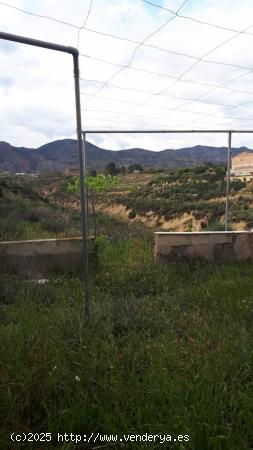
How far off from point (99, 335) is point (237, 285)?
2134 millimetres

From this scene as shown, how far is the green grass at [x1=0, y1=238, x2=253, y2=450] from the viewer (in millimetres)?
2221

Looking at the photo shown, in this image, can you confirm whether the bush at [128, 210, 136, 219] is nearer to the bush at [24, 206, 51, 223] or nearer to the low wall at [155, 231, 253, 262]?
the bush at [24, 206, 51, 223]

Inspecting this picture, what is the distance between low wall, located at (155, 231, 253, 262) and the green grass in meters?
1.61

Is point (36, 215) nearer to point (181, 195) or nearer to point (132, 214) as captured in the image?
point (132, 214)

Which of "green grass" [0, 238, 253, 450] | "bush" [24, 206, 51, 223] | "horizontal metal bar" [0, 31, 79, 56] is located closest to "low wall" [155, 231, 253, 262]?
"green grass" [0, 238, 253, 450]

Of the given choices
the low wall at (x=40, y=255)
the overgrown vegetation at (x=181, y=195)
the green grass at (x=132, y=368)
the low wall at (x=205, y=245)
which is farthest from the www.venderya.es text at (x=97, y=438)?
the overgrown vegetation at (x=181, y=195)

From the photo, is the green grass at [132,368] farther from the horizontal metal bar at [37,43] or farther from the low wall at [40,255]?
the horizontal metal bar at [37,43]

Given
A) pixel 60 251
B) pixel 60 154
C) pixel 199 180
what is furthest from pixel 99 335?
pixel 60 154

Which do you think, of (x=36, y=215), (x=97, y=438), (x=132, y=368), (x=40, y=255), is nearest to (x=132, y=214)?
(x=36, y=215)

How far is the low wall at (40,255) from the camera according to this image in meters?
5.81

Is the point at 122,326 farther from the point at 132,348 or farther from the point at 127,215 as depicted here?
the point at 127,215

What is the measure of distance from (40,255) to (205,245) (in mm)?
2563

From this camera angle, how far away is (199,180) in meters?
28.6

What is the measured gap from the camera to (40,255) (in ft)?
19.6
